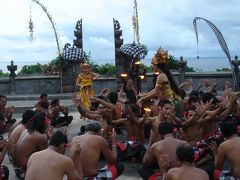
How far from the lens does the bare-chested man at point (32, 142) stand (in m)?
6.57

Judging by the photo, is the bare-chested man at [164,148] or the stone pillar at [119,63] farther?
the stone pillar at [119,63]

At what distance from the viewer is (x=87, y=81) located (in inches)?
520

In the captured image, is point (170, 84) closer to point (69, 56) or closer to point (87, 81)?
point (87, 81)

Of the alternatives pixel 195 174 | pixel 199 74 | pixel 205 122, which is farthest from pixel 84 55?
pixel 195 174

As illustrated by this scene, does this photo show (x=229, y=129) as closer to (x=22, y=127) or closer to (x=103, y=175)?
(x=103, y=175)

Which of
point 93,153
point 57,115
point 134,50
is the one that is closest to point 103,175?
point 93,153

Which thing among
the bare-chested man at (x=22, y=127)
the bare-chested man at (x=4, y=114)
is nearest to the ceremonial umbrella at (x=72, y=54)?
the bare-chested man at (x=4, y=114)

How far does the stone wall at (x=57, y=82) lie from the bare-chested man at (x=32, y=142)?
13.8 m

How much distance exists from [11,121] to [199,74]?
1130 centimetres

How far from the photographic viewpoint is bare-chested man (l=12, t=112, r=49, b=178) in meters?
6.57

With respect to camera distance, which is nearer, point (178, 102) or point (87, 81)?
point (178, 102)

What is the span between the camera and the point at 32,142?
6559mm

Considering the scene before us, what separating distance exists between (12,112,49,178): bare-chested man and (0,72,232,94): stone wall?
545 inches

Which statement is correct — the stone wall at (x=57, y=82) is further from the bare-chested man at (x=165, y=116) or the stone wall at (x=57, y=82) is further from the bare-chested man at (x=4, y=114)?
the bare-chested man at (x=165, y=116)
